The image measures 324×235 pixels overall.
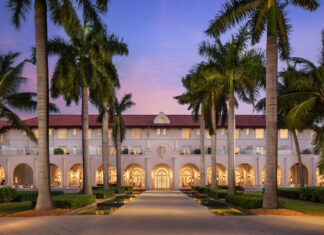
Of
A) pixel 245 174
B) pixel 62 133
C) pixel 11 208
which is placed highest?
pixel 62 133

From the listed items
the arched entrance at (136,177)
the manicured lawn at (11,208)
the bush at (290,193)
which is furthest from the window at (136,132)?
the manicured lawn at (11,208)

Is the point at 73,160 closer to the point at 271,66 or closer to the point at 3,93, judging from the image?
the point at 3,93

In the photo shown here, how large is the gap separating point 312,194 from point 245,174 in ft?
106

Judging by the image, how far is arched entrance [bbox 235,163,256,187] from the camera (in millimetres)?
58475

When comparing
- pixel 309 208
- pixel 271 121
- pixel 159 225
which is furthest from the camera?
pixel 309 208

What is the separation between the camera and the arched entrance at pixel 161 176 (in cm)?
5975

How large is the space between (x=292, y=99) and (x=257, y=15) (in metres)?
7.81

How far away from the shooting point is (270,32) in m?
19.0

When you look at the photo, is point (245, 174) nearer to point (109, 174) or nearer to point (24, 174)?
point (109, 174)

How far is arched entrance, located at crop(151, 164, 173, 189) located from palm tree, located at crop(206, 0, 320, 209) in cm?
4042

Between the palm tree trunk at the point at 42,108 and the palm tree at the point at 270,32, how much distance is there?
846 cm

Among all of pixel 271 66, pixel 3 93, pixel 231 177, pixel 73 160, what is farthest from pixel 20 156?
pixel 271 66

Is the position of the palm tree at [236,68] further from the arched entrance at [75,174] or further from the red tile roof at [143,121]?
the arched entrance at [75,174]

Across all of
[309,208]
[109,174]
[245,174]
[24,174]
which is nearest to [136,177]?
[109,174]
